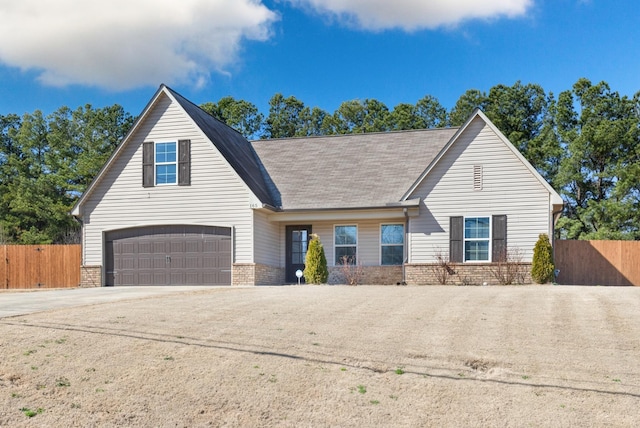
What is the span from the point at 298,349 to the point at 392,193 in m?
13.0

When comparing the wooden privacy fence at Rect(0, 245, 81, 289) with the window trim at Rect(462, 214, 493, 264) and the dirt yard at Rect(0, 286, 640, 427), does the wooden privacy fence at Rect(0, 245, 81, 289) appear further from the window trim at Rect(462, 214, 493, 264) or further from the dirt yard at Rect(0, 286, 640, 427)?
the window trim at Rect(462, 214, 493, 264)

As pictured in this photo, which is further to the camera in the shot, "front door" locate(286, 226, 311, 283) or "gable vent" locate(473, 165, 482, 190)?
"front door" locate(286, 226, 311, 283)

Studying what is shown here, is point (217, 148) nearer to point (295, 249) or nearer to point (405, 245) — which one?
point (295, 249)

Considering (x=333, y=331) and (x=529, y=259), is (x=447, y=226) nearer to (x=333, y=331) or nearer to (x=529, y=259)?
(x=529, y=259)

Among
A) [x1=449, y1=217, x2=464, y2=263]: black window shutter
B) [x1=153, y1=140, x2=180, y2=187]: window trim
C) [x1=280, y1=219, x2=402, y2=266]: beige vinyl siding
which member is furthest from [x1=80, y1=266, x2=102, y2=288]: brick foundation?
[x1=449, y1=217, x2=464, y2=263]: black window shutter

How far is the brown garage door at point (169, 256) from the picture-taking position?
2138cm

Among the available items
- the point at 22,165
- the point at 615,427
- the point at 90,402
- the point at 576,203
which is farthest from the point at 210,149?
the point at 22,165

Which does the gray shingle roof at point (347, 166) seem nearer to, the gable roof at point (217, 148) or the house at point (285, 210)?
the house at point (285, 210)

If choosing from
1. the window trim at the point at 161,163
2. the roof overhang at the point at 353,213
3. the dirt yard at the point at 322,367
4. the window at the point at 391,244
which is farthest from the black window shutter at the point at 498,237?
the window trim at the point at 161,163

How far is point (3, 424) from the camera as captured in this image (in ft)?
23.2

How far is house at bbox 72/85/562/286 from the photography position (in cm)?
2055

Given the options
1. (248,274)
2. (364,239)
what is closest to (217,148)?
(248,274)

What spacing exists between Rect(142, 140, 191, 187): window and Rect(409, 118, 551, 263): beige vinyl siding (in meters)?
7.82

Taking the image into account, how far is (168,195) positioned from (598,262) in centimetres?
1597
